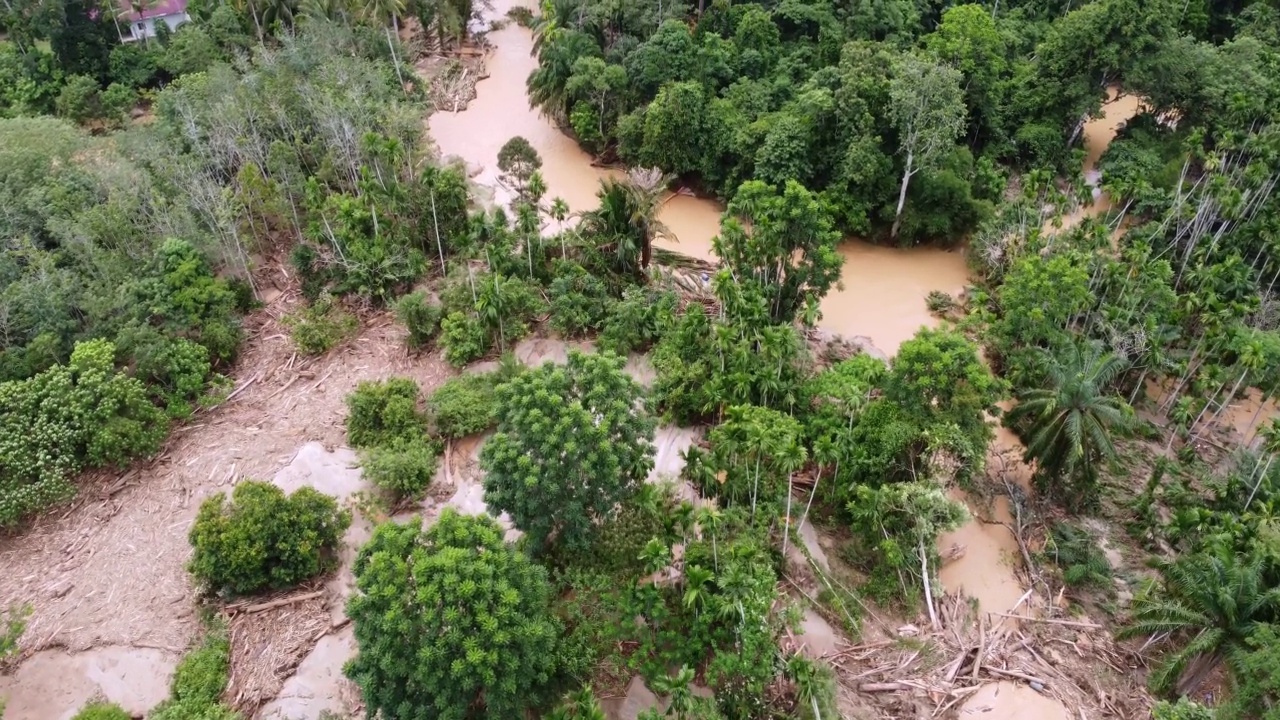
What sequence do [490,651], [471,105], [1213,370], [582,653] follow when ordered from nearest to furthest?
1. [490,651]
2. [582,653]
3. [1213,370]
4. [471,105]

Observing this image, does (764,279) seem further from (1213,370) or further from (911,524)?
(1213,370)

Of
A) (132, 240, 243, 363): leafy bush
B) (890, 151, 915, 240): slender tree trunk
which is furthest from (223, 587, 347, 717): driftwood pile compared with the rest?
(890, 151, 915, 240): slender tree trunk

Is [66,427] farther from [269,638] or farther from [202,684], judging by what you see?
[202,684]

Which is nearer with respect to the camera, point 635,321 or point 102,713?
point 102,713

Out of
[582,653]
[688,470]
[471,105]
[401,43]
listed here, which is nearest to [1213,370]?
[688,470]

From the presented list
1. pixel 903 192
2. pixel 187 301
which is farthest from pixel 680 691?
pixel 903 192

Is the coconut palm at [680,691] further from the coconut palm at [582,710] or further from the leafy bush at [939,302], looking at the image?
the leafy bush at [939,302]
